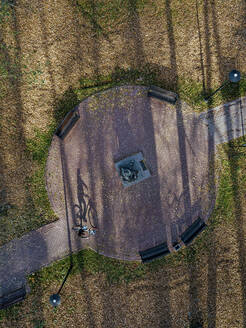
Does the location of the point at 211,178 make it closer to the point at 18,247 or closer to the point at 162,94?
the point at 162,94

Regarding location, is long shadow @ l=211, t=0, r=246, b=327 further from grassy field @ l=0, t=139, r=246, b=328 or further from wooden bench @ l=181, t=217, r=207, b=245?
wooden bench @ l=181, t=217, r=207, b=245

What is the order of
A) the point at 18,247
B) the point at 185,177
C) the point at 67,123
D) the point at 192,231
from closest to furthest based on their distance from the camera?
the point at 67,123
the point at 18,247
the point at 192,231
the point at 185,177

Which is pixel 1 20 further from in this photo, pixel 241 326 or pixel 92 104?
pixel 241 326

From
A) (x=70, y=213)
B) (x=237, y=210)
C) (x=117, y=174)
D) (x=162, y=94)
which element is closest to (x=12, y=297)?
(x=70, y=213)

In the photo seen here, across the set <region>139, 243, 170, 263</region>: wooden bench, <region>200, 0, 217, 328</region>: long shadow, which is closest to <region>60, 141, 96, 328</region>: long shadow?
<region>139, 243, 170, 263</region>: wooden bench

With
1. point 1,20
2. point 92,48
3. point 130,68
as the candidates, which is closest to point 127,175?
point 130,68

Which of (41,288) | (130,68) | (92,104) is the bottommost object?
(41,288)
